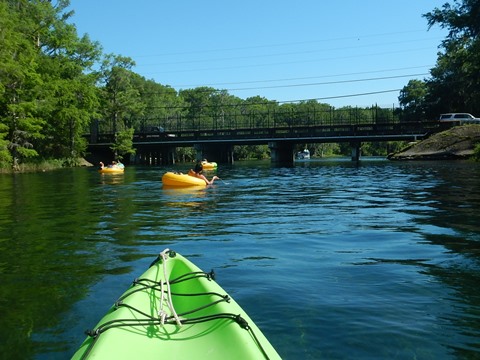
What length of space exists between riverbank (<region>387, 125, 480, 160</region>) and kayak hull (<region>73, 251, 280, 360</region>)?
44.5 metres

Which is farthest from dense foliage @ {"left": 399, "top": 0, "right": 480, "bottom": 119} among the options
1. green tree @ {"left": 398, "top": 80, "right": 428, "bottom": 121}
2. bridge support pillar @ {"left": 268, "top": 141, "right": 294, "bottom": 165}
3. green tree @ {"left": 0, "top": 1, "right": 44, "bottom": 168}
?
green tree @ {"left": 0, "top": 1, "right": 44, "bottom": 168}

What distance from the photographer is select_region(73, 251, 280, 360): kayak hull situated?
143 inches

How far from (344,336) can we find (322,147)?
133 m

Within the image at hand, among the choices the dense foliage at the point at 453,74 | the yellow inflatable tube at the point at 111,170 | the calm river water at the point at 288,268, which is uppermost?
the dense foliage at the point at 453,74

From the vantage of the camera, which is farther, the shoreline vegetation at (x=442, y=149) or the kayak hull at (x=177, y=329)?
the shoreline vegetation at (x=442, y=149)

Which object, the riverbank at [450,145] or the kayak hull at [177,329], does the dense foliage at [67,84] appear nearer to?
the riverbank at [450,145]

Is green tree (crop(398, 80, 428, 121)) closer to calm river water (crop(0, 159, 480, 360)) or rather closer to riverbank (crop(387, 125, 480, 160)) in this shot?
riverbank (crop(387, 125, 480, 160))

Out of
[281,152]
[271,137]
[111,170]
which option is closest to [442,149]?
[271,137]

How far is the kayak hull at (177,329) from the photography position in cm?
363

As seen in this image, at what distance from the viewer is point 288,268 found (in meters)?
7.78

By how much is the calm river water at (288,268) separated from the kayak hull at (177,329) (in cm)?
89

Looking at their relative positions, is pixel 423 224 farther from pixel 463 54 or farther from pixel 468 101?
pixel 468 101

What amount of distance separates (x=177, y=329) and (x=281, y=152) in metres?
70.2

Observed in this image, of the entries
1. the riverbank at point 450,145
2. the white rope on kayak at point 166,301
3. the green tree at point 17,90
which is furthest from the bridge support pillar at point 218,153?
the white rope on kayak at point 166,301
